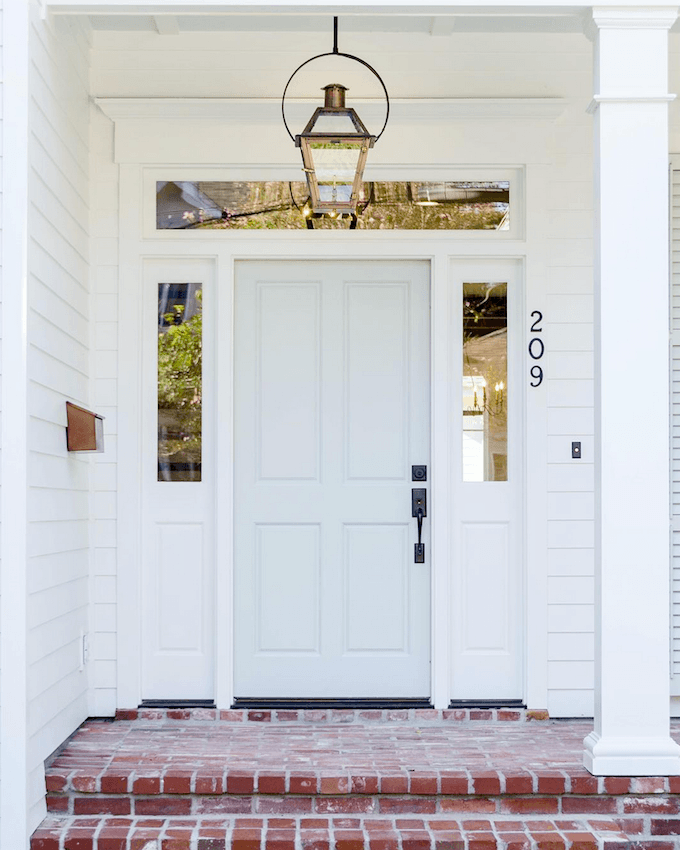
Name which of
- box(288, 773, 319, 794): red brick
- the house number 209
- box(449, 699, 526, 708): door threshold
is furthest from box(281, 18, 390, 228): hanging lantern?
box(449, 699, 526, 708): door threshold

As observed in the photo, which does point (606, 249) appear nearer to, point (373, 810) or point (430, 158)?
point (430, 158)

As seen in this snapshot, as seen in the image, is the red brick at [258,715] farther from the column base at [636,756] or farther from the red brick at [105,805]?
the column base at [636,756]

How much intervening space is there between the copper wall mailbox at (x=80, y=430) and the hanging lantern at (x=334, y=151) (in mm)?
1150

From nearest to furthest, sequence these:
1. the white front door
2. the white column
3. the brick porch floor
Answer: the brick porch floor
the white column
the white front door

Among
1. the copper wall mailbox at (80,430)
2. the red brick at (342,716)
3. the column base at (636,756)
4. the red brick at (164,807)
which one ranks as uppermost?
the copper wall mailbox at (80,430)

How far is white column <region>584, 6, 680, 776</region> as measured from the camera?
3.25 metres

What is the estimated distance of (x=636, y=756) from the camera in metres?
3.26

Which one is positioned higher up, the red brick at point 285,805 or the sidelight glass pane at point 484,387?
the sidelight glass pane at point 484,387

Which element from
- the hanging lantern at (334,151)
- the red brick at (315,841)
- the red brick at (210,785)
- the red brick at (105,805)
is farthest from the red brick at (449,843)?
the hanging lantern at (334,151)

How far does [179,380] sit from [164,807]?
1.74 metres

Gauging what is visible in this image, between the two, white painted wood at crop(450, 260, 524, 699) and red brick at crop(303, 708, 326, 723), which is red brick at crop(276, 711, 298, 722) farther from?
white painted wood at crop(450, 260, 524, 699)

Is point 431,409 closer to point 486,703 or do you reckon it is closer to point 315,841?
point 486,703

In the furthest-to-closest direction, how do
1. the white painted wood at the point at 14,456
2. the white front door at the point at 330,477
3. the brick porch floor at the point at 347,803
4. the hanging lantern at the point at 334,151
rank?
the white front door at the point at 330,477
the hanging lantern at the point at 334,151
the brick porch floor at the point at 347,803
the white painted wood at the point at 14,456

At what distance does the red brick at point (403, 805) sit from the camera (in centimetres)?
330
